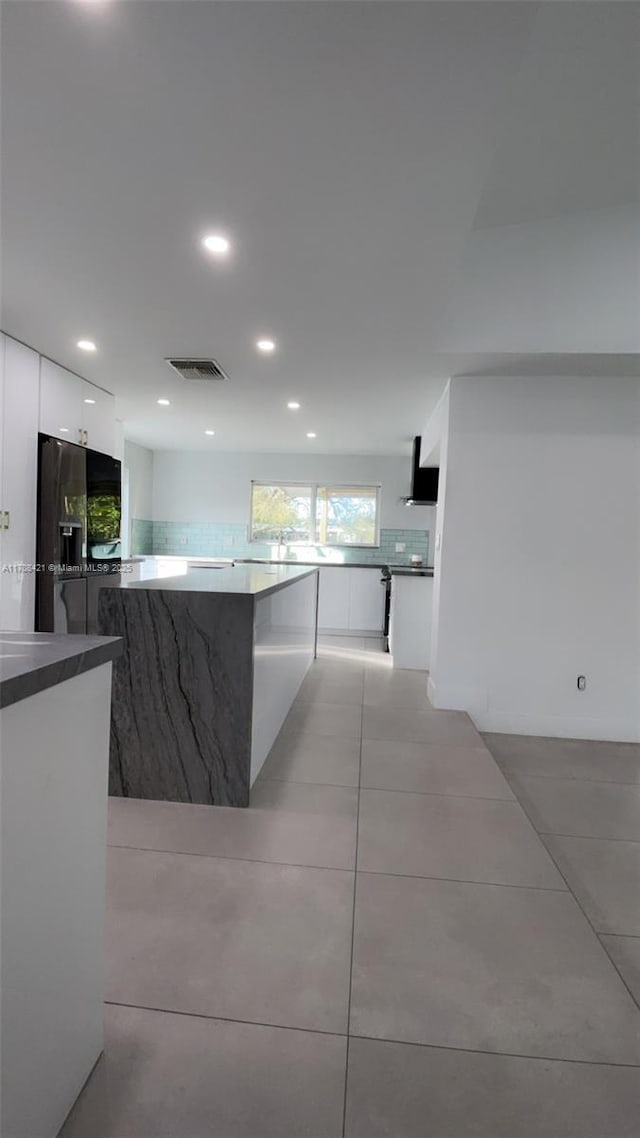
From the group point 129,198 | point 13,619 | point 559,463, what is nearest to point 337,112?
point 129,198

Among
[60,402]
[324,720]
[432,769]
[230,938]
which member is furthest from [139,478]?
[230,938]

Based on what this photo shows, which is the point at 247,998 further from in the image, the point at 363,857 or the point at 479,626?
the point at 479,626

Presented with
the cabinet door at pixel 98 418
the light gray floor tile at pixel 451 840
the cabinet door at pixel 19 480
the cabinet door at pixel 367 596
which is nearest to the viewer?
the light gray floor tile at pixel 451 840

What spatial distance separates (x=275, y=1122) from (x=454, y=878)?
0.94 meters

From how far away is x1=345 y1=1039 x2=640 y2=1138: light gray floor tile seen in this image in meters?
1.00

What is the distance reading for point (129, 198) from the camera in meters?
2.01

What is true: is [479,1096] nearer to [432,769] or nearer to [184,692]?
[184,692]

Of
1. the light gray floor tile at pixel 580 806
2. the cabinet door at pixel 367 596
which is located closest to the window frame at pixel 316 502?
the cabinet door at pixel 367 596

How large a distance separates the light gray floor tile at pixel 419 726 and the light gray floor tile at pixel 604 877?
94cm

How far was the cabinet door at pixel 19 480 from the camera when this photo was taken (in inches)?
135

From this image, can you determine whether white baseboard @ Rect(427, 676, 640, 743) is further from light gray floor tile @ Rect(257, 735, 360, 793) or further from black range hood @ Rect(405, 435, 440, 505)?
black range hood @ Rect(405, 435, 440, 505)

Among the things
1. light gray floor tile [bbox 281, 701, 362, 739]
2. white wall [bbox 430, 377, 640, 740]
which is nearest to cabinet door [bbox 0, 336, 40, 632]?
light gray floor tile [bbox 281, 701, 362, 739]

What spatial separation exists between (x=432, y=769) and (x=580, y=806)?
676mm

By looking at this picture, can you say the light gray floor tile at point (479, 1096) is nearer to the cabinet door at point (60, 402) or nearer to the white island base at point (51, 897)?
the white island base at point (51, 897)
